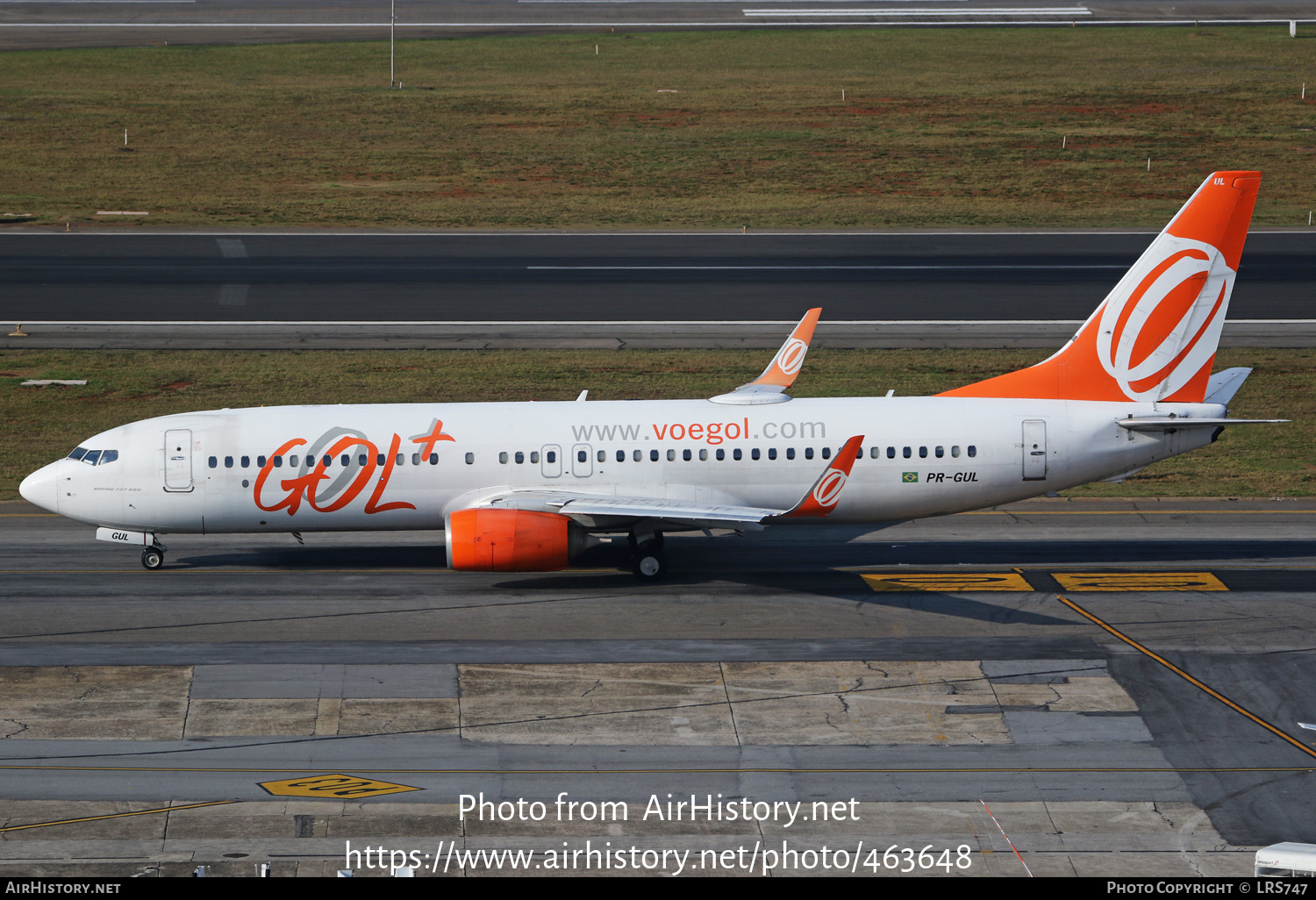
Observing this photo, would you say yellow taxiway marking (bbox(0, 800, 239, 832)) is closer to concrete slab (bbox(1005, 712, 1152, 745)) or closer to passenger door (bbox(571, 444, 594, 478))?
passenger door (bbox(571, 444, 594, 478))

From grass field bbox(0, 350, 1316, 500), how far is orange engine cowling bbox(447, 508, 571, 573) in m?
15.3

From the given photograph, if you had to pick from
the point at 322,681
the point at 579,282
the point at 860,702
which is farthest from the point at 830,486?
the point at 579,282

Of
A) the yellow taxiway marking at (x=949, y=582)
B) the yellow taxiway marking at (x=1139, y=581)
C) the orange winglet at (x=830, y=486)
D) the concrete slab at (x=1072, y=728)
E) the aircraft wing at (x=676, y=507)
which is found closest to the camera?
the concrete slab at (x=1072, y=728)

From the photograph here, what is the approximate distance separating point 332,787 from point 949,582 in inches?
612

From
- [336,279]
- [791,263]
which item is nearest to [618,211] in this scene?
[791,263]

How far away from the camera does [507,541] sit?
29172mm

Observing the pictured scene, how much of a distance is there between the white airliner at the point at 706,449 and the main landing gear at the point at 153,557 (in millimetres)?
708

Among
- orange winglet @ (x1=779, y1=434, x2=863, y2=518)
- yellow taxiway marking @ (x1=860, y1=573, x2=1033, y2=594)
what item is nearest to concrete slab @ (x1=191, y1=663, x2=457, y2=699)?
orange winglet @ (x1=779, y1=434, x2=863, y2=518)

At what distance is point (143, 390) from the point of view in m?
45.8

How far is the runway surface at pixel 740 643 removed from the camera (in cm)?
2178

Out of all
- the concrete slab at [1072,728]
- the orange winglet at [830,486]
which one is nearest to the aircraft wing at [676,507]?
the orange winglet at [830,486]

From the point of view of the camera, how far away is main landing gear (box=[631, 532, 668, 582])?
102 ft

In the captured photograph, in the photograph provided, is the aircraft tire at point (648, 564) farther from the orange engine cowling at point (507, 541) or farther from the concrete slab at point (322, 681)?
the concrete slab at point (322, 681)

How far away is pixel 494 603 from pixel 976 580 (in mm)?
11057
